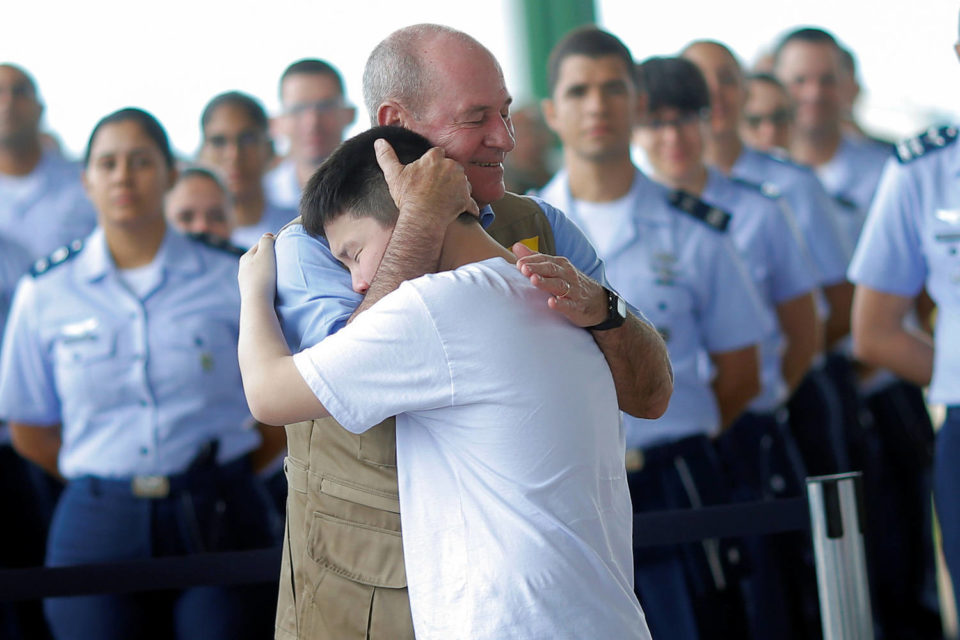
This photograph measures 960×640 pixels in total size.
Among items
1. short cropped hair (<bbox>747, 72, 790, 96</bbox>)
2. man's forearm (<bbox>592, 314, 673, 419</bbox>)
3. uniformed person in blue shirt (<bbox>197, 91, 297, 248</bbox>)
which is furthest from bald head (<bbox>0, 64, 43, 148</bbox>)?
man's forearm (<bbox>592, 314, 673, 419</bbox>)

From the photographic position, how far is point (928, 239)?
2.73 metres

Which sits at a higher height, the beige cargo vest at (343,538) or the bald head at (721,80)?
the bald head at (721,80)

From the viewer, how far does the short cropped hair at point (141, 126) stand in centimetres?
337

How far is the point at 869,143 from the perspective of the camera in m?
5.21

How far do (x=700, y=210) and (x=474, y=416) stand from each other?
2.01 metres

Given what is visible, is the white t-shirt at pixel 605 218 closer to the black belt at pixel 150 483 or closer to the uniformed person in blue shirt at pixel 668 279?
the uniformed person in blue shirt at pixel 668 279

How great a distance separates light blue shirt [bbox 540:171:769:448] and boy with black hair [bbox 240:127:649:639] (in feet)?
5.56

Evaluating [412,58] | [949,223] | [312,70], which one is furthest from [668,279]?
[312,70]

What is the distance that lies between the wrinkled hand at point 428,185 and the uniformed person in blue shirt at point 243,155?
2971 millimetres

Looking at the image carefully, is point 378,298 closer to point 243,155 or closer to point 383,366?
point 383,366

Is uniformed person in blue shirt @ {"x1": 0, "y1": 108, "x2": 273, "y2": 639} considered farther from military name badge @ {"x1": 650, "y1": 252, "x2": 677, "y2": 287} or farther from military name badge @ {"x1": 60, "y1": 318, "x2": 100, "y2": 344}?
military name badge @ {"x1": 650, "y1": 252, "x2": 677, "y2": 287}

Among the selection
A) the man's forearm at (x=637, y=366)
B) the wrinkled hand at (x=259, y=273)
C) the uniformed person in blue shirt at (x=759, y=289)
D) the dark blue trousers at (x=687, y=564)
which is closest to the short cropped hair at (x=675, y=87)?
the uniformed person in blue shirt at (x=759, y=289)

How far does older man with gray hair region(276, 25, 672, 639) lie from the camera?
1.50 m

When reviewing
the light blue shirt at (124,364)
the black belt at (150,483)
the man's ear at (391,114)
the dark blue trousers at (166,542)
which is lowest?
the dark blue trousers at (166,542)
